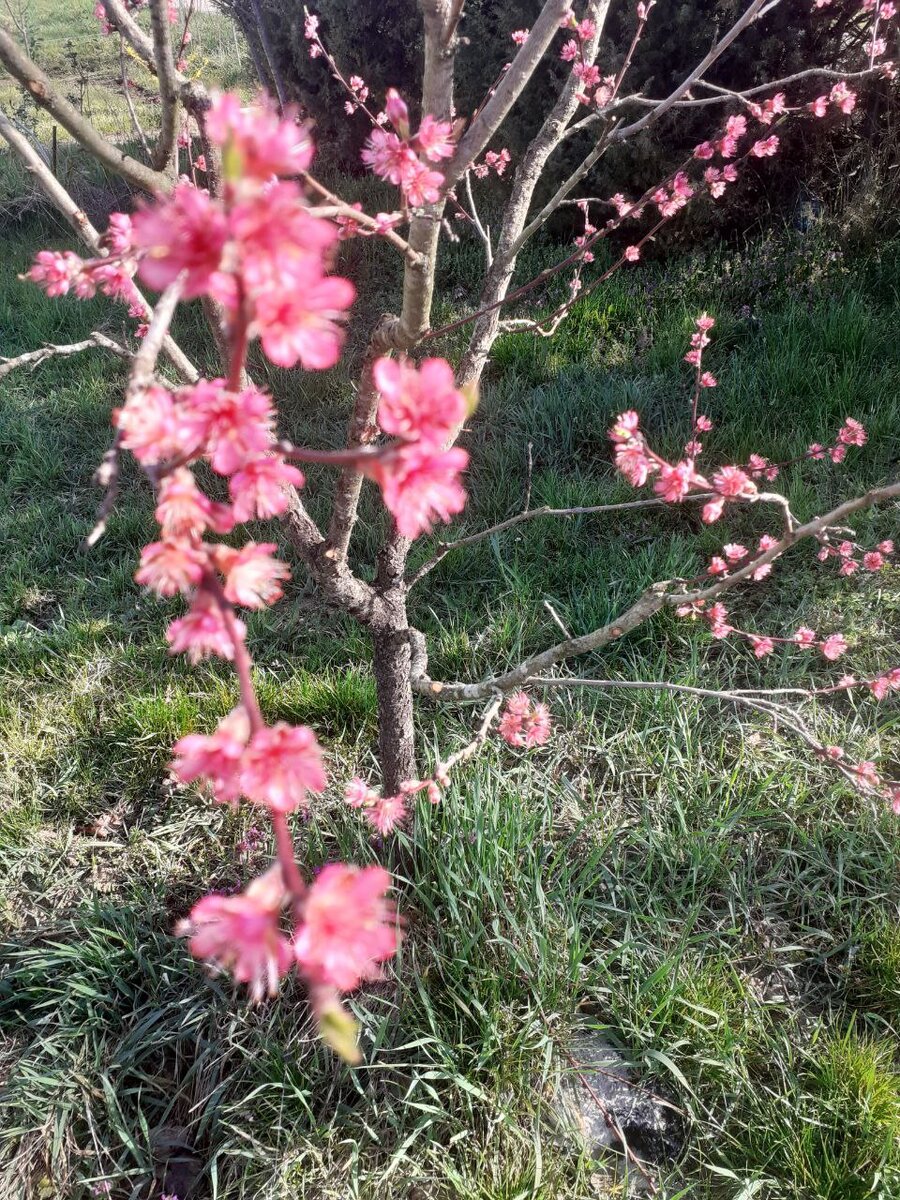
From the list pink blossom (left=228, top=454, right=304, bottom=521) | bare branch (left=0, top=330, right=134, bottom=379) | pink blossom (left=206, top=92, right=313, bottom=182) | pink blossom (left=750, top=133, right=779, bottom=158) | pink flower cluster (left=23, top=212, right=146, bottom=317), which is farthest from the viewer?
pink blossom (left=750, top=133, right=779, bottom=158)

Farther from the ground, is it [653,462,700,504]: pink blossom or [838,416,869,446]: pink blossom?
[653,462,700,504]: pink blossom

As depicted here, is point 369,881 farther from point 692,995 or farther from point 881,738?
point 881,738

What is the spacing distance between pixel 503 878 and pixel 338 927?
1.41 meters

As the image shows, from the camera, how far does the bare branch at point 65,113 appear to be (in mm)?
1193

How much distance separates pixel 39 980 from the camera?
1893mm

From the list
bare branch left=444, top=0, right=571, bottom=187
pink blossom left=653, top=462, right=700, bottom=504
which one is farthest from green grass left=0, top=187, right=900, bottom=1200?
bare branch left=444, top=0, right=571, bottom=187

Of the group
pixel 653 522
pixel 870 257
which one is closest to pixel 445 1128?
pixel 653 522

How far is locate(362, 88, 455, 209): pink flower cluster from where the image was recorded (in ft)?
3.94

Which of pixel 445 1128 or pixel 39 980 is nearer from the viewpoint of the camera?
pixel 445 1128

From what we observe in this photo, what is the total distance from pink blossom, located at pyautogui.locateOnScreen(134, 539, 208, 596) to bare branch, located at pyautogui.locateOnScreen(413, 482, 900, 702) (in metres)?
0.93

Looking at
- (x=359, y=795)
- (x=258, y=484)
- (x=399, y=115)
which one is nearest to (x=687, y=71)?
(x=399, y=115)

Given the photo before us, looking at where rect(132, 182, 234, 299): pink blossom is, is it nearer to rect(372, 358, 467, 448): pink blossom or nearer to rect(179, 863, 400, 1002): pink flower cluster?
rect(372, 358, 467, 448): pink blossom

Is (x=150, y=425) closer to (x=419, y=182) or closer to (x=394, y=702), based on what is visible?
(x=419, y=182)

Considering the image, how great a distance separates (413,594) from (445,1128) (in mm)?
1779
